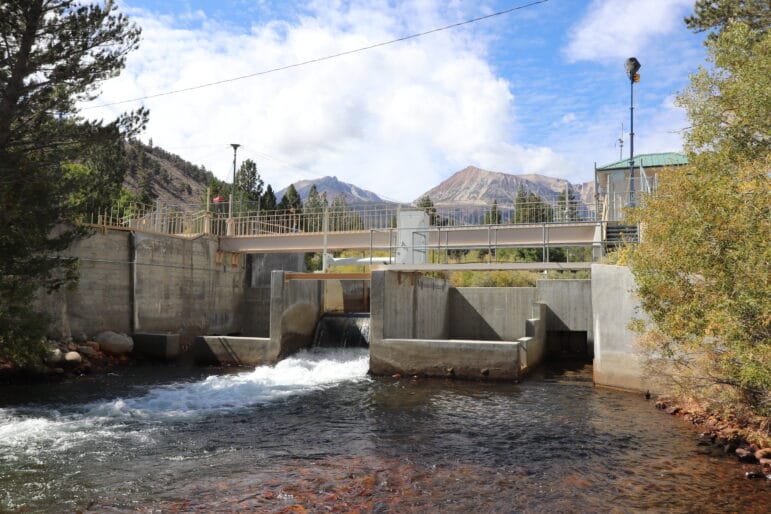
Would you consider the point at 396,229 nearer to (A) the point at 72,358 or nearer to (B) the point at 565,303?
(B) the point at 565,303

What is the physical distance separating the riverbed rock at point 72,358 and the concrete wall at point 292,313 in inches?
229

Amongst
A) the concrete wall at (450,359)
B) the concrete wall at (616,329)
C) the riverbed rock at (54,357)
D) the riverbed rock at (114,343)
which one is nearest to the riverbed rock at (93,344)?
the riverbed rock at (114,343)

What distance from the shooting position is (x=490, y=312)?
25141 millimetres

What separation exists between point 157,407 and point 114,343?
8.10 meters

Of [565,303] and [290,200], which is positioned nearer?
[565,303]

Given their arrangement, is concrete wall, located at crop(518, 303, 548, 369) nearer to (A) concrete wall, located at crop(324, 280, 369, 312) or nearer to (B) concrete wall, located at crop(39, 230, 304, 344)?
(A) concrete wall, located at crop(324, 280, 369, 312)

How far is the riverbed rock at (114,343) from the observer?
1944 cm

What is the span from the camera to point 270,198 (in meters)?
61.8

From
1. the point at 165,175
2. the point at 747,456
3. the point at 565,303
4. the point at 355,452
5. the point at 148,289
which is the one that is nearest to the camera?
the point at 747,456

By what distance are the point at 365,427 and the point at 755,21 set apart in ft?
42.2

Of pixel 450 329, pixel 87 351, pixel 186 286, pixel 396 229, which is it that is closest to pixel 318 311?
pixel 396 229

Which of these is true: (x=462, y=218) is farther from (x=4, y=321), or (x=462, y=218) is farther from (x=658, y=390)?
(x=4, y=321)

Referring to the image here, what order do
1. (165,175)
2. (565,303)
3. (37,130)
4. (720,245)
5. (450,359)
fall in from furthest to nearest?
1. (165,175)
2. (565,303)
3. (450,359)
4. (37,130)
5. (720,245)

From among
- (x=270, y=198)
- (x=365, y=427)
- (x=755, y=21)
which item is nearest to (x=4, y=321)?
(x=365, y=427)
